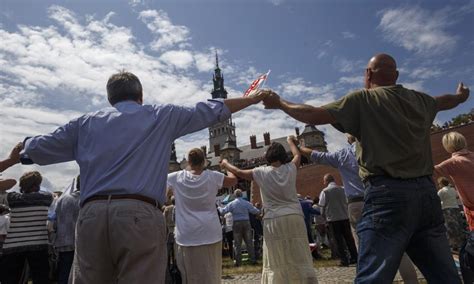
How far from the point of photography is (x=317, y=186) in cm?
4069

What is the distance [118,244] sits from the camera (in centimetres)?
239

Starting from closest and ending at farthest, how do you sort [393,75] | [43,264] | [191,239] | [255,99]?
[393,75] < [255,99] < [191,239] < [43,264]

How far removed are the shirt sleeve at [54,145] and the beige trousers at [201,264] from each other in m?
2.34

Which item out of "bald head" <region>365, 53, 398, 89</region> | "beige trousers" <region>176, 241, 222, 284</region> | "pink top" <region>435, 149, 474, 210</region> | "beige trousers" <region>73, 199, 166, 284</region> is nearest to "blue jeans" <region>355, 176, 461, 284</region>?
"bald head" <region>365, 53, 398, 89</region>

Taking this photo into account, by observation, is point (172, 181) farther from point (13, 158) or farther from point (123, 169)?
point (123, 169)

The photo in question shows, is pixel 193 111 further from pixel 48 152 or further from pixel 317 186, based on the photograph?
pixel 317 186

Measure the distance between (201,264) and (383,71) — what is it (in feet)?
10.1

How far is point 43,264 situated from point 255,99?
413cm

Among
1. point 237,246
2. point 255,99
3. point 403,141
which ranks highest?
point 255,99

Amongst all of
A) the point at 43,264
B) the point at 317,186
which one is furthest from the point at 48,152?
the point at 317,186

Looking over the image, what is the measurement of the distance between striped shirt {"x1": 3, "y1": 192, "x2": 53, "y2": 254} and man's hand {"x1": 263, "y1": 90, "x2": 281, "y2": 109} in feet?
12.9

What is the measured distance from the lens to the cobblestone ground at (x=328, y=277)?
6651mm

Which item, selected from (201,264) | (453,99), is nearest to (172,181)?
(201,264)

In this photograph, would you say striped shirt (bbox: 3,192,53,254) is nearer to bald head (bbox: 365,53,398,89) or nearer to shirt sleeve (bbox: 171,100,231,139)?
shirt sleeve (bbox: 171,100,231,139)
